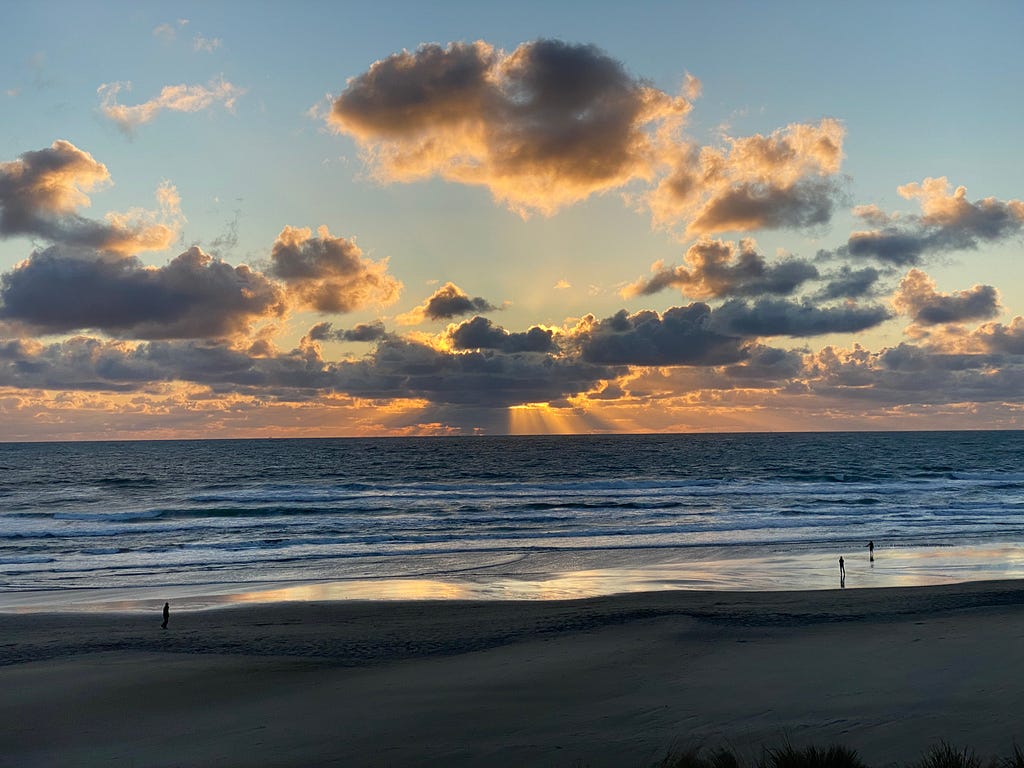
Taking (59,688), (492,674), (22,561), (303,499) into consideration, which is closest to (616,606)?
(492,674)

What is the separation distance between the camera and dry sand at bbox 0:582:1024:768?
1223cm

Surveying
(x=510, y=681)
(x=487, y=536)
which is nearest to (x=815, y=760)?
(x=510, y=681)

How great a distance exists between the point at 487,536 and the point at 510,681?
26072mm

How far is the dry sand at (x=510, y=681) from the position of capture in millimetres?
12234

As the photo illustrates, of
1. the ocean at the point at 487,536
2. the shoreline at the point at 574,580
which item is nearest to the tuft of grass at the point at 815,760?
the shoreline at the point at 574,580

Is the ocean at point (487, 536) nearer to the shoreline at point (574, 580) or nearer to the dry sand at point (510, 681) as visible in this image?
the shoreline at point (574, 580)

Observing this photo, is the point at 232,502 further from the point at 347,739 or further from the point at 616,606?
the point at 347,739

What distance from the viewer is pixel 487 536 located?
4147cm

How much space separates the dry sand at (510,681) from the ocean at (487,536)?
445cm

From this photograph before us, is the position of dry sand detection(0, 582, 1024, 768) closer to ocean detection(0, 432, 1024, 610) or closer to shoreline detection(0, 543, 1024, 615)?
shoreline detection(0, 543, 1024, 615)

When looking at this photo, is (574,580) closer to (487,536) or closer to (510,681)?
(510,681)

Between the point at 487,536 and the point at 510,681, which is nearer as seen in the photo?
the point at 510,681

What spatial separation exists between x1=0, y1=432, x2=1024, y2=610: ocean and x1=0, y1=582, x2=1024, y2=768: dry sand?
445 cm

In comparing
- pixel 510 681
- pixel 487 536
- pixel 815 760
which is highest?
pixel 815 760
